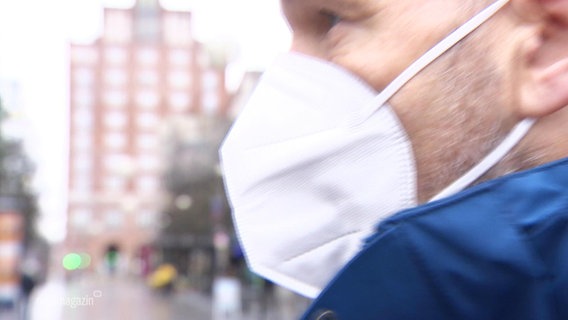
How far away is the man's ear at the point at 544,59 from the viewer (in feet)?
2.34

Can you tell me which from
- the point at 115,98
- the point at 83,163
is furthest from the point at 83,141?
the point at 115,98

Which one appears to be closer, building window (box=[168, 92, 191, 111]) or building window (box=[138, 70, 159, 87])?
building window (box=[138, 70, 159, 87])

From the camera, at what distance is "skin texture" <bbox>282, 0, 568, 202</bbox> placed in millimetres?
736

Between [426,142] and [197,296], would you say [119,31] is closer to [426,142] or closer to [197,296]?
[197,296]

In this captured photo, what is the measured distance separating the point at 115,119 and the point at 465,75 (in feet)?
135

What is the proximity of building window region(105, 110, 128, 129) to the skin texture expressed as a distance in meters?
40.4

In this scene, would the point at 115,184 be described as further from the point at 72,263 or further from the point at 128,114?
the point at 72,263

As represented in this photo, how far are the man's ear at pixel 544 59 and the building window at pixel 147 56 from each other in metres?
34.5

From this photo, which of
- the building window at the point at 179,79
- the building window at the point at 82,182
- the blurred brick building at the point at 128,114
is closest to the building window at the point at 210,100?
the blurred brick building at the point at 128,114

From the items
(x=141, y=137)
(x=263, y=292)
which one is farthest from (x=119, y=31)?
(x=263, y=292)

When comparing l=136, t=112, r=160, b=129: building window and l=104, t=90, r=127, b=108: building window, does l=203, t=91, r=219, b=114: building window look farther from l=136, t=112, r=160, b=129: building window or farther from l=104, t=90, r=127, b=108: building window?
l=104, t=90, r=127, b=108: building window

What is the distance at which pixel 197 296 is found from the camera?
18844 mm

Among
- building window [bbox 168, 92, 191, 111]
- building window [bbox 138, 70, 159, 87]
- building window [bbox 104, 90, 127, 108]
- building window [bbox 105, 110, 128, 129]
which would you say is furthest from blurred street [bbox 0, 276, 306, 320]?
building window [bbox 105, 110, 128, 129]

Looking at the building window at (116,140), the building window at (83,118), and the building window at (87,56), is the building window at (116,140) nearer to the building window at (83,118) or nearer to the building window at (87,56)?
the building window at (83,118)
